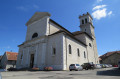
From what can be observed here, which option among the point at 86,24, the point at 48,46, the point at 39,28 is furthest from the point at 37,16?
the point at 86,24

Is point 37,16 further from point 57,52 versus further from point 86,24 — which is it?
point 86,24

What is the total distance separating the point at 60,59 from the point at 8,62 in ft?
87.7

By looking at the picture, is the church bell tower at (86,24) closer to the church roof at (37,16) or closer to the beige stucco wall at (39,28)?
the church roof at (37,16)

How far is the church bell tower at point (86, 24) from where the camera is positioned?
35.1 meters

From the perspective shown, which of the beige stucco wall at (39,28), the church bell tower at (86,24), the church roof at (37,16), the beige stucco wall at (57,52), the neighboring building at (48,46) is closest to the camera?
the beige stucco wall at (57,52)

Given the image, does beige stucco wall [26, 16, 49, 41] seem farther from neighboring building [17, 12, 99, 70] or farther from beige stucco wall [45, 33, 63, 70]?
beige stucco wall [45, 33, 63, 70]

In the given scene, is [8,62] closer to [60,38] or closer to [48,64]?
[48,64]

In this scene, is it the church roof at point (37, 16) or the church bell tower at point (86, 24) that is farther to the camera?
the church bell tower at point (86, 24)

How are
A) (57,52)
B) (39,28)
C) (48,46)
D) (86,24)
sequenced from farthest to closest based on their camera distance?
(86,24)
(39,28)
(48,46)
(57,52)

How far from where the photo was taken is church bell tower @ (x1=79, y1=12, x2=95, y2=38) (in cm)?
3512

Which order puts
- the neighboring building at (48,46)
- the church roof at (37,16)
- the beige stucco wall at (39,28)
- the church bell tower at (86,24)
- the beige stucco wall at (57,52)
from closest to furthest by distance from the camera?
the beige stucco wall at (57,52) → the neighboring building at (48,46) → the beige stucco wall at (39,28) → the church roof at (37,16) → the church bell tower at (86,24)

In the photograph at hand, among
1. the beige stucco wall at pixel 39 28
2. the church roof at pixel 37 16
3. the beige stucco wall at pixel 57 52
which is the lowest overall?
the beige stucco wall at pixel 57 52

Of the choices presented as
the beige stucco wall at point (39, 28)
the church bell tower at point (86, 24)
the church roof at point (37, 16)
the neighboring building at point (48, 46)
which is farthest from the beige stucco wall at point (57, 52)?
the church bell tower at point (86, 24)

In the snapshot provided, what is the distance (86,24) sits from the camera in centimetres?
3581
